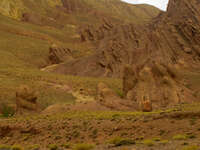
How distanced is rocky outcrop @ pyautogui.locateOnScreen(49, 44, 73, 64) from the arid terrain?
292mm

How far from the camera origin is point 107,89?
3644 cm

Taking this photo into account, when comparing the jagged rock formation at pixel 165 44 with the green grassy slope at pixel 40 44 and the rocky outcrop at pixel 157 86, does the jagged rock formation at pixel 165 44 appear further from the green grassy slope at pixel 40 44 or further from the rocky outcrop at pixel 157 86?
the rocky outcrop at pixel 157 86

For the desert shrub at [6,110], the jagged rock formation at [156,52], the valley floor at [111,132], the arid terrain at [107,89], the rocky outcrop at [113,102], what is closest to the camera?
the valley floor at [111,132]

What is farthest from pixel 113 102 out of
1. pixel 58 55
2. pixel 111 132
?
pixel 58 55

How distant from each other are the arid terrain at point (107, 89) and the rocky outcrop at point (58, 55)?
0.29m

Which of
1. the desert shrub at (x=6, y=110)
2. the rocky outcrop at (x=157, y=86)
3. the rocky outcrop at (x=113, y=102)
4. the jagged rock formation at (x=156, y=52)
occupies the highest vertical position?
the jagged rock formation at (x=156, y=52)

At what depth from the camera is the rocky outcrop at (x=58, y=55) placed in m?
80.1

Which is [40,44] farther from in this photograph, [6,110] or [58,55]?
[6,110]

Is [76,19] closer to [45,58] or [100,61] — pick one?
[45,58]

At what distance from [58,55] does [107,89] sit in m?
46.4

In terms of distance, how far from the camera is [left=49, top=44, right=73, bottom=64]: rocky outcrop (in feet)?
263

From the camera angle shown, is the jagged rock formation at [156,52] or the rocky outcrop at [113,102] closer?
the rocky outcrop at [113,102]

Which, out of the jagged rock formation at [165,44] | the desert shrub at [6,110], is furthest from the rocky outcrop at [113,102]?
the jagged rock formation at [165,44]

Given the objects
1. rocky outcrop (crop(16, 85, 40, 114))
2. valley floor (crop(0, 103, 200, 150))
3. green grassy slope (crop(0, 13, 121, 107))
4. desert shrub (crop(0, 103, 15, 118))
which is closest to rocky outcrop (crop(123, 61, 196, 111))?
green grassy slope (crop(0, 13, 121, 107))
